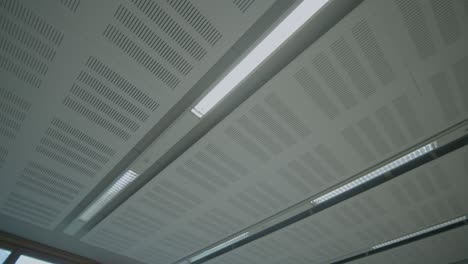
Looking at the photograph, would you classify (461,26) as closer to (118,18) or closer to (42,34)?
(118,18)

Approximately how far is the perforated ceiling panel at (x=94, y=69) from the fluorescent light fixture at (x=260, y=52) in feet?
0.68

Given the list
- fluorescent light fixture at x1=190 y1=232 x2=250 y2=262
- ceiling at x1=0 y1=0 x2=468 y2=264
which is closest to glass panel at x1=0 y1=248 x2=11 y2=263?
ceiling at x1=0 y1=0 x2=468 y2=264

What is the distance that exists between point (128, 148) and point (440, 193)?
4.53 meters

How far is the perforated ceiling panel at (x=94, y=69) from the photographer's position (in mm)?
1854

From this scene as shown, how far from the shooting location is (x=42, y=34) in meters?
1.94

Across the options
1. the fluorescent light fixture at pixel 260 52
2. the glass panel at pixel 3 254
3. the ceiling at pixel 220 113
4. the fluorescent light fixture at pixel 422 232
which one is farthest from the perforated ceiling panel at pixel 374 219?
the glass panel at pixel 3 254

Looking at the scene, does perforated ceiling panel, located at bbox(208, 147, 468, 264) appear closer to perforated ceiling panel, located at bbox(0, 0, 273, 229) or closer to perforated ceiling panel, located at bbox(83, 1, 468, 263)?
perforated ceiling panel, located at bbox(83, 1, 468, 263)

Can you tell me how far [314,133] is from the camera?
8.68 ft

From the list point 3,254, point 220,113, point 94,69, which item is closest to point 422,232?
point 220,113

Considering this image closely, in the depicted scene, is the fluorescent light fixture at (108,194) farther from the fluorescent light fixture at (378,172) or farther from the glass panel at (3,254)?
the fluorescent light fixture at (378,172)

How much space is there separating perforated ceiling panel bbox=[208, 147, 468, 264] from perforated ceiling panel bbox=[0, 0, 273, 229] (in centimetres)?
308

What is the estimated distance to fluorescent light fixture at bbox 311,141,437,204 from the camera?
286 centimetres

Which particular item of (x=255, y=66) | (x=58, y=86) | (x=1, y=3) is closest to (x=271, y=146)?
(x=255, y=66)

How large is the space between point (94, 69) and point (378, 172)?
3.65m
